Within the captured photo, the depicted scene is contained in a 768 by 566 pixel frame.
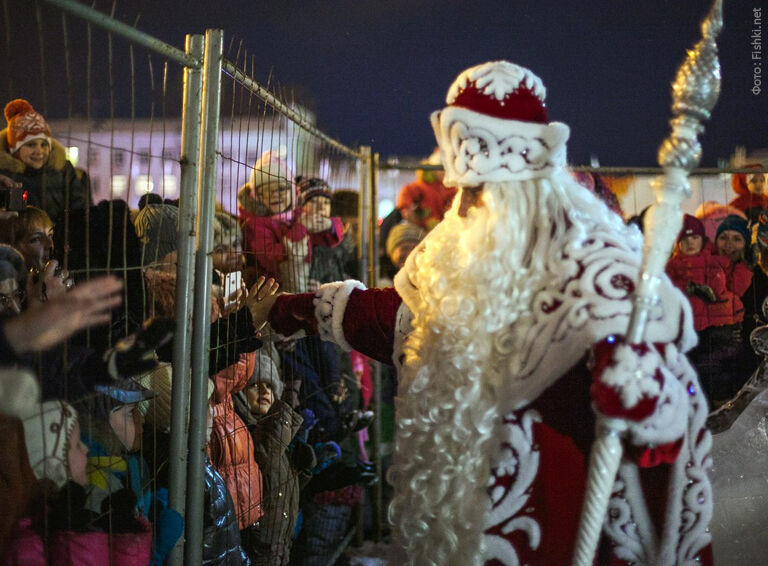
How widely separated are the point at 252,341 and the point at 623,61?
4.72m

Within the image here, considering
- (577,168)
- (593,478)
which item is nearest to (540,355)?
(593,478)

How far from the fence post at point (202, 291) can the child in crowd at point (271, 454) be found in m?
0.65

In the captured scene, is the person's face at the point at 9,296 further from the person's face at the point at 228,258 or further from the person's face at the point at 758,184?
the person's face at the point at 758,184

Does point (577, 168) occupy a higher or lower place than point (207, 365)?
higher

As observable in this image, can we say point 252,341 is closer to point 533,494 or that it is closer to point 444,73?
point 533,494

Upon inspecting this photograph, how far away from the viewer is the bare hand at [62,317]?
1.56 m

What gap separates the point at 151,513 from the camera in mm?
2201

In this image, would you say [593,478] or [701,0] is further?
[701,0]

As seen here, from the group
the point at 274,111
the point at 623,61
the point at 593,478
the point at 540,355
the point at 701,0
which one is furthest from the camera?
the point at 623,61

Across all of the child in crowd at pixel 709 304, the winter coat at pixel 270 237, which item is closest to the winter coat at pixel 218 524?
the winter coat at pixel 270 237

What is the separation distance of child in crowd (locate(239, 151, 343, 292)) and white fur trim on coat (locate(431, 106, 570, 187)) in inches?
54.4

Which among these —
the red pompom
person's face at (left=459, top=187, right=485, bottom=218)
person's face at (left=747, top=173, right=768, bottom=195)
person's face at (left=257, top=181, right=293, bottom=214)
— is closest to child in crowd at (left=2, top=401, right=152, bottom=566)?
person's face at (left=459, top=187, right=485, bottom=218)

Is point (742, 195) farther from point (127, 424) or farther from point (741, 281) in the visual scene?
point (127, 424)

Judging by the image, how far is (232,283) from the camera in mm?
2725
